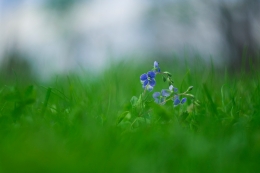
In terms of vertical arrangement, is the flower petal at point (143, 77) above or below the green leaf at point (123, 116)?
above

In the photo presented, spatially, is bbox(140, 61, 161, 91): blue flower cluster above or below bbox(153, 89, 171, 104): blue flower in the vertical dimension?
above

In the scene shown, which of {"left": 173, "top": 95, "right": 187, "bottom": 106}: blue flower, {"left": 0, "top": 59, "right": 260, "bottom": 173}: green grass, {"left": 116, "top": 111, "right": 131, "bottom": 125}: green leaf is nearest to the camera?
{"left": 0, "top": 59, "right": 260, "bottom": 173}: green grass

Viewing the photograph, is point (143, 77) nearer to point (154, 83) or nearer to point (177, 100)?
point (154, 83)

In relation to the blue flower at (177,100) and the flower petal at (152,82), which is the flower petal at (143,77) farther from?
the blue flower at (177,100)

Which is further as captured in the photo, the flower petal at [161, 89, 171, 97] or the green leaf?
the flower petal at [161, 89, 171, 97]

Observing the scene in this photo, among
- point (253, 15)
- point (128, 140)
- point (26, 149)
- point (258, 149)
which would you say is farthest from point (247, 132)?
point (253, 15)

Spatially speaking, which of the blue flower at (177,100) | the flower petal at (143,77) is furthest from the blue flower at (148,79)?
the blue flower at (177,100)

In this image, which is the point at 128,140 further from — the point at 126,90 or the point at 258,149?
the point at 126,90

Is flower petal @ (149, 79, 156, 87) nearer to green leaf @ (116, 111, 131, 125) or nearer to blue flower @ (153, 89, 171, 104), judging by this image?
blue flower @ (153, 89, 171, 104)

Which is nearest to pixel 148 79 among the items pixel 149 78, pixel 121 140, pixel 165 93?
pixel 149 78

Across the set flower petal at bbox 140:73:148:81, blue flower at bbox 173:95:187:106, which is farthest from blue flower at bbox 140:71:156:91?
blue flower at bbox 173:95:187:106

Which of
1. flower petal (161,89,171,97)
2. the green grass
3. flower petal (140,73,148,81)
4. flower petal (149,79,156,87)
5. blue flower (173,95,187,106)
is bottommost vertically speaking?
the green grass
